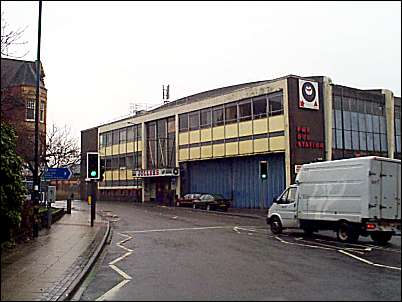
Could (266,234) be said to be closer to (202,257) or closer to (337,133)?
(202,257)

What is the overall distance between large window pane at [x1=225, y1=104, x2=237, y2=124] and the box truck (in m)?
24.0

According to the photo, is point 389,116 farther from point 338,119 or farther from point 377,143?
point 338,119

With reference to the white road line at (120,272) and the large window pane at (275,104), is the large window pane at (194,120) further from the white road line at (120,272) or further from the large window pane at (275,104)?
the white road line at (120,272)

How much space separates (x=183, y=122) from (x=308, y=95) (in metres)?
15.5

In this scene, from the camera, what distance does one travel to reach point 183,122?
51438 millimetres

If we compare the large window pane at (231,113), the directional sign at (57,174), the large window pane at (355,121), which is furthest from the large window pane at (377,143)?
the directional sign at (57,174)

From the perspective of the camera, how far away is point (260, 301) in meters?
8.15

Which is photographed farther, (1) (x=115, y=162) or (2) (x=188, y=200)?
(1) (x=115, y=162)

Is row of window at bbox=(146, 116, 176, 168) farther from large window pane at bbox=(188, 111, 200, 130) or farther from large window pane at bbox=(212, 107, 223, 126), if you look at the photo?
large window pane at bbox=(212, 107, 223, 126)

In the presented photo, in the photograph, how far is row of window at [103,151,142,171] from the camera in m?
60.5

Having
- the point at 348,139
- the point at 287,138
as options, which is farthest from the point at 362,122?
the point at 287,138

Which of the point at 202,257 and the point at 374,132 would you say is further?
the point at 374,132

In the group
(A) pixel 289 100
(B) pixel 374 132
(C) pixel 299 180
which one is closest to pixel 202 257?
(C) pixel 299 180

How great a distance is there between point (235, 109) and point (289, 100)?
6.48 meters
